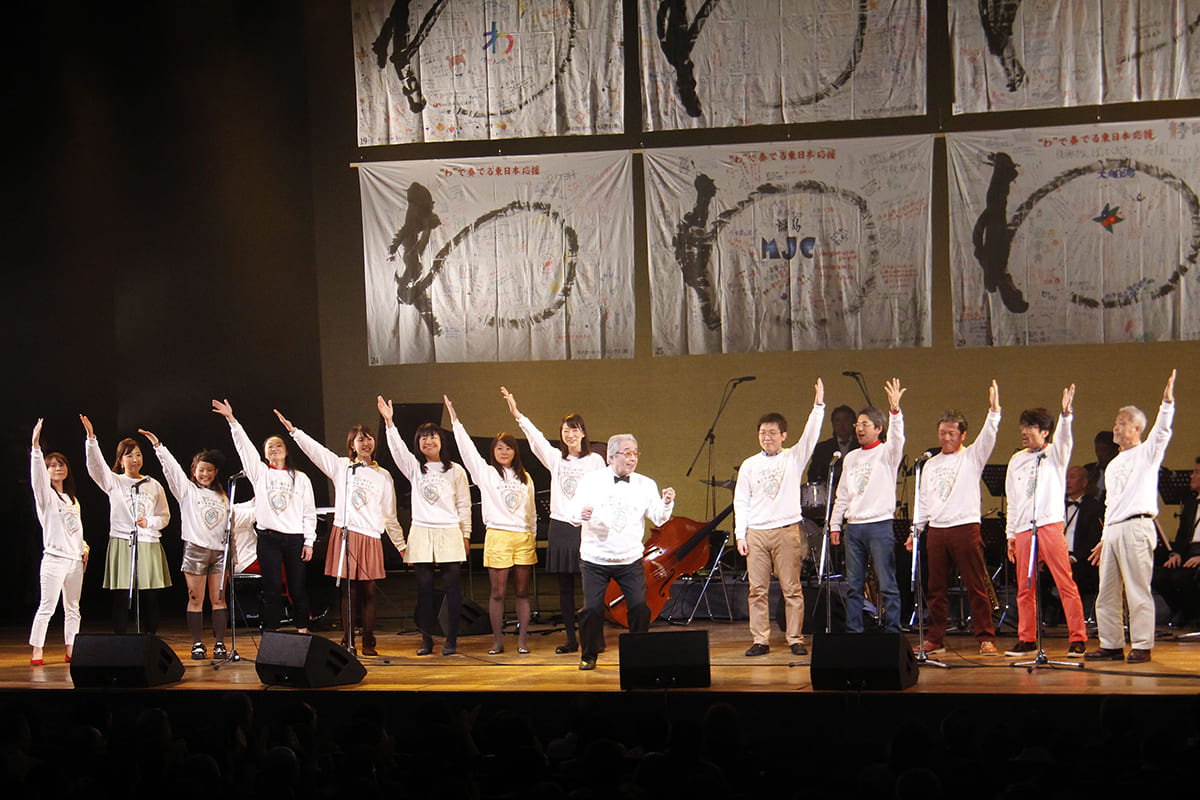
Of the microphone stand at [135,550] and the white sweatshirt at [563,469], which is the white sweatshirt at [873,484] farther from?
the microphone stand at [135,550]

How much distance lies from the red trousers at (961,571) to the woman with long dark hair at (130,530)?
5.31 metres

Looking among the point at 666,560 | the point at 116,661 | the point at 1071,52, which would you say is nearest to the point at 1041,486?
the point at 666,560

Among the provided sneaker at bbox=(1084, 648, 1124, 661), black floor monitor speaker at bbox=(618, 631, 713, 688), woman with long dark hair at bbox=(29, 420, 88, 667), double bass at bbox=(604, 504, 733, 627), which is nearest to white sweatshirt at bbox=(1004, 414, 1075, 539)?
sneaker at bbox=(1084, 648, 1124, 661)

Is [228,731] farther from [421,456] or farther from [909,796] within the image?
[421,456]

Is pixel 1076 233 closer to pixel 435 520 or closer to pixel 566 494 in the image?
pixel 566 494

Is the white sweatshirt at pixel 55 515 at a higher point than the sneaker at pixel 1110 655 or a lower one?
higher

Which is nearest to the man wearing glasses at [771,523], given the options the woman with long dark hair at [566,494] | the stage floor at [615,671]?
the stage floor at [615,671]

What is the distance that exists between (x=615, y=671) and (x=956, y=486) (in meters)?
2.43

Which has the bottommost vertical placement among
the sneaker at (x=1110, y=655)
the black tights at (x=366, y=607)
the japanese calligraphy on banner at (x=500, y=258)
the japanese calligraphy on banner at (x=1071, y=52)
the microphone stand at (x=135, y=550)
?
the sneaker at (x=1110, y=655)

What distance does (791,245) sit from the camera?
30.6 ft

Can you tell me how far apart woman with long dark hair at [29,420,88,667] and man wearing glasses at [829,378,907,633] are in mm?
5274

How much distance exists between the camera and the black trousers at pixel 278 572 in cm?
830

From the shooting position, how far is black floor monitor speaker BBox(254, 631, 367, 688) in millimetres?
6508

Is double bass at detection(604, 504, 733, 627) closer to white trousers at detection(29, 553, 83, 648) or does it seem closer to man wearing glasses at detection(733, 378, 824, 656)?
man wearing glasses at detection(733, 378, 824, 656)
